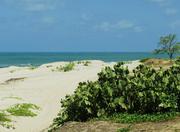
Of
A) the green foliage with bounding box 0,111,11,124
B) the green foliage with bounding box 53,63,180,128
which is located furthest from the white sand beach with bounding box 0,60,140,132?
the green foliage with bounding box 53,63,180,128

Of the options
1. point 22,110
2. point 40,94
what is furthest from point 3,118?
point 40,94

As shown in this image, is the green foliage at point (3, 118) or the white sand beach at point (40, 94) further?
the white sand beach at point (40, 94)

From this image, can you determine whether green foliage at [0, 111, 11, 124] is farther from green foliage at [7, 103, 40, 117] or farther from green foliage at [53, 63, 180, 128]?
green foliage at [53, 63, 180, 128]

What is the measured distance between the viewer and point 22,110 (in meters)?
23.8

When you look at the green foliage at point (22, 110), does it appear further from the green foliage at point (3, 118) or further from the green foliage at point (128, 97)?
the green foliage at point (128, 97)

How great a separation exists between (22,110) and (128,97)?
25.4 ft

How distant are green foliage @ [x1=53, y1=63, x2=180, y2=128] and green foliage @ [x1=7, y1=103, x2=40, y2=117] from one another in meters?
5.30

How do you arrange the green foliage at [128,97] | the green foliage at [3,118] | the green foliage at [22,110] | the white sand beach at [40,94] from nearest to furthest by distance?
the green foliage at [128,97] → the green foliage at [3,118] → the white sand beach at [40,94] → the green foliage at [22,110]

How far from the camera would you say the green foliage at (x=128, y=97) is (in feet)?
55.1

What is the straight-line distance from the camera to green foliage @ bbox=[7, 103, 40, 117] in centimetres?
2352

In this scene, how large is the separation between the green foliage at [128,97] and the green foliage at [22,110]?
17.4 ft

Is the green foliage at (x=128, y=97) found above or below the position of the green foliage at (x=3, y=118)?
above

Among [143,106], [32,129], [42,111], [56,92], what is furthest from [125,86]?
[56,92]

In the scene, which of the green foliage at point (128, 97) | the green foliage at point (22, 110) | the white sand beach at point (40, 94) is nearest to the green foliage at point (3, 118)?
the white sand beach at point (40, 94)
